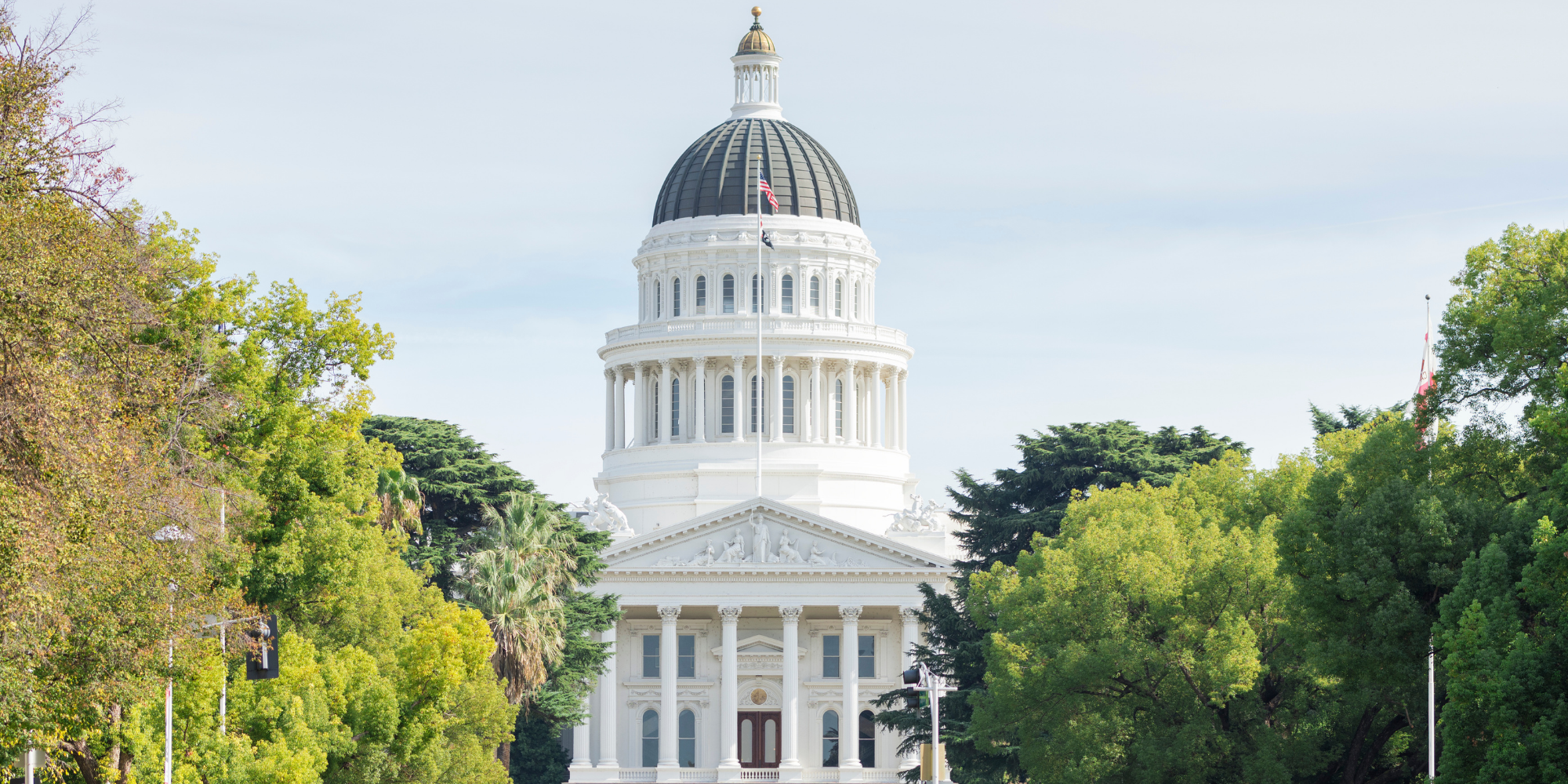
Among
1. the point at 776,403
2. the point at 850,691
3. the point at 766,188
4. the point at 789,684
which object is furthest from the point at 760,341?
the point at 850,691

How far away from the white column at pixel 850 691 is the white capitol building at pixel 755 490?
A: 0.35 feet

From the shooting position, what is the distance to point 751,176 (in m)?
101

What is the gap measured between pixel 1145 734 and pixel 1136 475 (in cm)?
2404

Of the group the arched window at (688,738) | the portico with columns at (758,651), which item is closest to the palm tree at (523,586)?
the portico with columns at (758,651)

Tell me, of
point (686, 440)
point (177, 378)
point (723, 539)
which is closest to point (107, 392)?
point (177, 378)

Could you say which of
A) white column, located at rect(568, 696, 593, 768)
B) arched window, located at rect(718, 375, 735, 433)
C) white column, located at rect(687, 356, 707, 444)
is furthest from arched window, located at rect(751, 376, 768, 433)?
white column, located at rect(568, 696, 593, 768)

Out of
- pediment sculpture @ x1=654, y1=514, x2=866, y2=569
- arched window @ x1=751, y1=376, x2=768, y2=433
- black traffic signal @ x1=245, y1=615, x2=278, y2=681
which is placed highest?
arched window @ x1=751, y1=376, x2=768, y2=433

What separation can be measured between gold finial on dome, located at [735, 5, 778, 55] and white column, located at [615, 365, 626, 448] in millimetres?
16057

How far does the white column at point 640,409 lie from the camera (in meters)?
103

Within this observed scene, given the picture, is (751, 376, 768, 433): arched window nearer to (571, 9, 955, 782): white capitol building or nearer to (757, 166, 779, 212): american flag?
(571, 9, 955, 782): white capitol building

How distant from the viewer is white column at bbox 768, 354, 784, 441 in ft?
329

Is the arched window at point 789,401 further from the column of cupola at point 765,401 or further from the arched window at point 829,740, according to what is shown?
the arched window at point 829,740

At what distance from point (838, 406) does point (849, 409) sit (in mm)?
954

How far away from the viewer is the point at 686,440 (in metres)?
101
